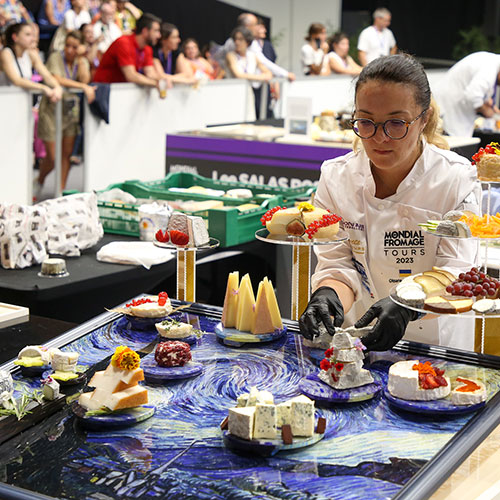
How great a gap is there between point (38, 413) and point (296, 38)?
52.0 ft

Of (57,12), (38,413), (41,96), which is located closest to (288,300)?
(38,413)

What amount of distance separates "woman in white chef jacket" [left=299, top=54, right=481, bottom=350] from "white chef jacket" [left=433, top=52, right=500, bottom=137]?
4.40 m

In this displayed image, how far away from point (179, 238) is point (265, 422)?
0.88 m

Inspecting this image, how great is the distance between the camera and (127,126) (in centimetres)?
763

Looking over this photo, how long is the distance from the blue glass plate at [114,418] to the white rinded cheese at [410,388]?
1.57 ft

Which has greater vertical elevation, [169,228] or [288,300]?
[169,228]

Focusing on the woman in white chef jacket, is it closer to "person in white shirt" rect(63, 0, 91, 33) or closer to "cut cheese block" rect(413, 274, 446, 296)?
"cut cheese block" rect(413, 274, 446, 296)

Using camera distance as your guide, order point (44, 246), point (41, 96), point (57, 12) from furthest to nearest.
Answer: point (57, 12)
point (41, 96)
point (44, 246)

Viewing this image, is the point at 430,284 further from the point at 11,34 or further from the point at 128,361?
the point at 11,34

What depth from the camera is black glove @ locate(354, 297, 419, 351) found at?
1880 mm

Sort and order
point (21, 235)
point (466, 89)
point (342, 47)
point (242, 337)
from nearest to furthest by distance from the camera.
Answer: point (242, 337)
point (21, 235)
point (466, 89)
point (342, 47)

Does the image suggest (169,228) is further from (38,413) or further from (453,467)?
(453,467)

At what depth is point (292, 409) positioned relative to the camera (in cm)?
154

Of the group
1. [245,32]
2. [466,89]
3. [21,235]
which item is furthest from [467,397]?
[245,32]
